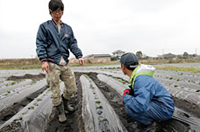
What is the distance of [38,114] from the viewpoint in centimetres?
266

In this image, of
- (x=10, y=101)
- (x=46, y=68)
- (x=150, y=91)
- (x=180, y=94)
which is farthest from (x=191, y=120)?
(x=10, y=101)

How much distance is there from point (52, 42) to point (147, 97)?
1.81 m

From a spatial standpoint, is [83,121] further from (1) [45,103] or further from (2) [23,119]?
(1) [45,103]

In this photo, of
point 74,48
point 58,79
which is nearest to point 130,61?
point 74,48

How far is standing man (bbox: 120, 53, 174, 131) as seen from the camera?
1638 mm

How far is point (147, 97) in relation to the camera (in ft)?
5.25

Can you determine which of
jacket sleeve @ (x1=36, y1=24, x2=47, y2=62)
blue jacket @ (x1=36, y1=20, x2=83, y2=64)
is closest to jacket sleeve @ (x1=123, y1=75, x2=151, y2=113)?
blue jacket @ (x1=36, y1=20, x2=83, y2=64)

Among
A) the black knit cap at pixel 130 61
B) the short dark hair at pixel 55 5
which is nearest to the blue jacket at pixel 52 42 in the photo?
the short dark hair at pixel 55 5

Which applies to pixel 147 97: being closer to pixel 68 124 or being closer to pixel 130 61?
pixel 130 61

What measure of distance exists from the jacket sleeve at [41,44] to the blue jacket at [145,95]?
58.9 inches

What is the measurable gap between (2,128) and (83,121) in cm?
136

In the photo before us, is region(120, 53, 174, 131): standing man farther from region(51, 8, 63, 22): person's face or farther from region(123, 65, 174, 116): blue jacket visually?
region(51, 8, 63, 22): person's face

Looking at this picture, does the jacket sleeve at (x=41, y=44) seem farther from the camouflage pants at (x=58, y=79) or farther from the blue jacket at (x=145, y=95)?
the blue jacket at (x=145, y=95)

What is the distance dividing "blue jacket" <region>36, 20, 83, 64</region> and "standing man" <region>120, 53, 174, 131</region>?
116 centimetres
